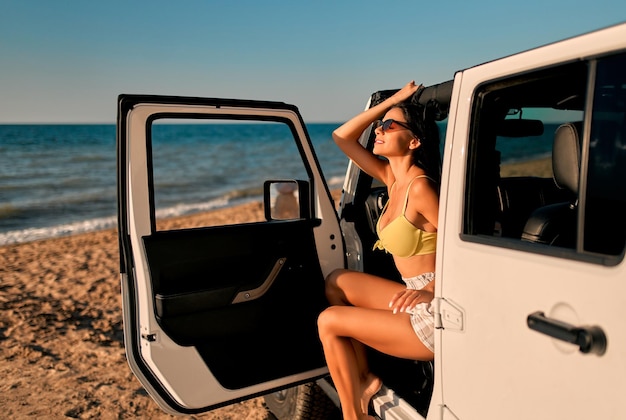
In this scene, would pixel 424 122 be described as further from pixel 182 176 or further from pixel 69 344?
pixel 182 176

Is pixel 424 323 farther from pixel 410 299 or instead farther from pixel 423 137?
pixel 423 137

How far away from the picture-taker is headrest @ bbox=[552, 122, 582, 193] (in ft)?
6.43

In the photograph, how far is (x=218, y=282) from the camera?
8.96 ft

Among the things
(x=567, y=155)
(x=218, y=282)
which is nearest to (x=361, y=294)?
(x=218, y=282)

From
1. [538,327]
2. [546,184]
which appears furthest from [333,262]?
[538,327]


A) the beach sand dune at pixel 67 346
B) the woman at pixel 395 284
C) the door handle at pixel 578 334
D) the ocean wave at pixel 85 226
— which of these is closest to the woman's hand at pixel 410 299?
the woman at pixel 395 284

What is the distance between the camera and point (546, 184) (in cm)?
330

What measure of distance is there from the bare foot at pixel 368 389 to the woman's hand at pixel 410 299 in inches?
18.6

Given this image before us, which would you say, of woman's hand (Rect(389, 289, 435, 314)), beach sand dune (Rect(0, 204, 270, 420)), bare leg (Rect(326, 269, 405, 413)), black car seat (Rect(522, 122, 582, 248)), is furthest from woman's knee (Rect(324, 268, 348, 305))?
beach sand dune (Rect(0, 204, 270, 420))

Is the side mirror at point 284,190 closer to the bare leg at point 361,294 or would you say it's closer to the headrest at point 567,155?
the bare leg at point 361,294

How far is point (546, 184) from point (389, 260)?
3.59 ft

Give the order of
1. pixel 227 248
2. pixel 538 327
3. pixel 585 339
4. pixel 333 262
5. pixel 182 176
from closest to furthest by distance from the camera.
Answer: pixel 585 339 < pixel 538 327 < pixel 227 248 < pixel 333 262 < pixel 182 176

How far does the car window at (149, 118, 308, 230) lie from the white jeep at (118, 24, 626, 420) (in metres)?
0.28

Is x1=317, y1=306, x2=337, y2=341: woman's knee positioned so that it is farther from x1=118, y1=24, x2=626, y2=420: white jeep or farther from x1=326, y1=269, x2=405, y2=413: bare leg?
x1=118, y1=24, x2=626, y2=420: white jeep
